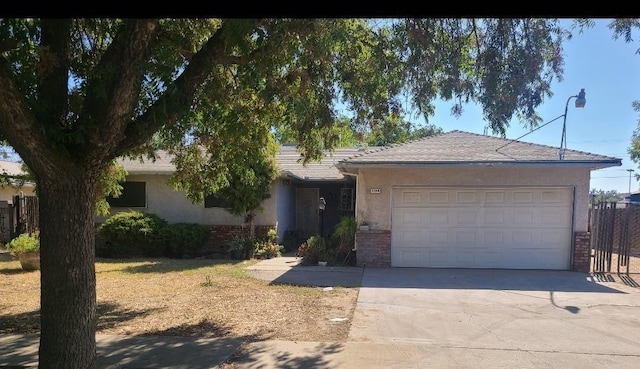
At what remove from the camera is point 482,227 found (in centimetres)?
1188

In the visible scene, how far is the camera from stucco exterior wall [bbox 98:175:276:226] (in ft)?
50.1

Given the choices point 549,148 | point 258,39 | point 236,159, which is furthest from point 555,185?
point 258,39

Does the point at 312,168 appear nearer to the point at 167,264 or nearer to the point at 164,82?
the point at 167,264

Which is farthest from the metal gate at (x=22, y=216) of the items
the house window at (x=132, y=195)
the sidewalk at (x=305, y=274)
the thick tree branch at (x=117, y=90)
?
the thick tree branch at (x=117, y=90)

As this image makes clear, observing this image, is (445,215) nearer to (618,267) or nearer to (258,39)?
(618,267)

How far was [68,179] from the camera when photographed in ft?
13.7

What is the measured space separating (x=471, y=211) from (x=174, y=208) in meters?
9.47

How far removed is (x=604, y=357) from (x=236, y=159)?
5839mm

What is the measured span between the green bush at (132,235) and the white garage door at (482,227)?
7.21 m

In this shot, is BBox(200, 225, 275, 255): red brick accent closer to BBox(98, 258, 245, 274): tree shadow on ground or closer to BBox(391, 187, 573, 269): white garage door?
BBox(98, 258, 245, 274): tree shadow on ground

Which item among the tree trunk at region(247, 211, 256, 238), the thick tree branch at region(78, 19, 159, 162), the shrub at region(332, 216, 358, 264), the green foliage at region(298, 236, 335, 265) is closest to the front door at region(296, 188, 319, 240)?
the tree trunk at region(247, 211, 256, 238)

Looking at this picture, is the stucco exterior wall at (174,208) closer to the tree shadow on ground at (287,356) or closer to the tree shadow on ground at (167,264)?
the tree shadow on ground at (167,264)

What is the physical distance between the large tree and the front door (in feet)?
41.4

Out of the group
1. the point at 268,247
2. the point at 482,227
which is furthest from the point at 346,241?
the point at 482,227
